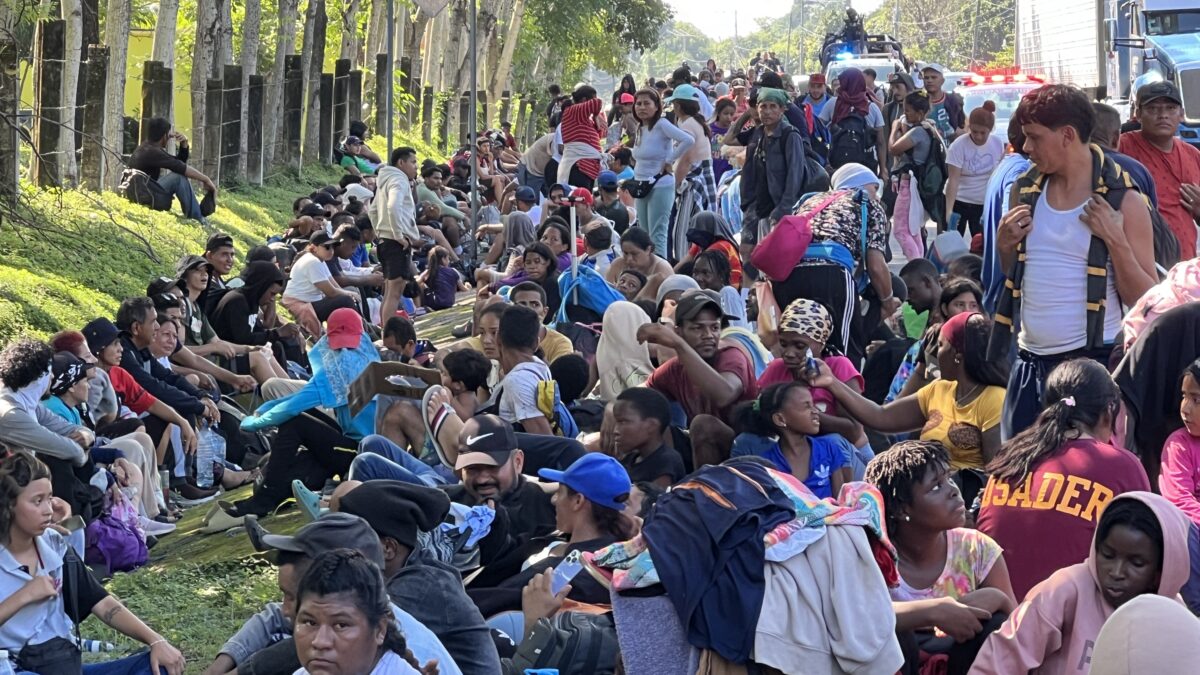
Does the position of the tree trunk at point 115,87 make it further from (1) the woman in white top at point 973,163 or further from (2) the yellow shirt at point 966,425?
(2) the yellow shirt at point 966,425

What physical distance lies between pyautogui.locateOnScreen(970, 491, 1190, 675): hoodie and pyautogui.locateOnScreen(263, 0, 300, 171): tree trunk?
910 inches

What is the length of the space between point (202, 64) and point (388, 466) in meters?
17.3

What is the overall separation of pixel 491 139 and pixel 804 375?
22.1m

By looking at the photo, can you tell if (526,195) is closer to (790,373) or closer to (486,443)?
(790,373)

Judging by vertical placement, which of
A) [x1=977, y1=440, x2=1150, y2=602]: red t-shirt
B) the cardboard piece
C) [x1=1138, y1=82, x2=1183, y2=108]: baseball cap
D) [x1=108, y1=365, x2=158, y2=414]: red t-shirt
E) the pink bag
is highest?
[x1=1138, y1=82, x2=1183, y2=108]: baseball cap

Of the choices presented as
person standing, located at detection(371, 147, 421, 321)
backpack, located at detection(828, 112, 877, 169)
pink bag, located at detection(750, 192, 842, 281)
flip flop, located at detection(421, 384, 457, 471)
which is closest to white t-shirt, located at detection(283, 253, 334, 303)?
person standing, located at detection(371, 147, 421, 321)

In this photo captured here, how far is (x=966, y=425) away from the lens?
747cm

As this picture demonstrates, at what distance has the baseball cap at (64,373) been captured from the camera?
9.88m

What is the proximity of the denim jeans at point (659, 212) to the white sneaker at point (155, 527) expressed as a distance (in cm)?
605

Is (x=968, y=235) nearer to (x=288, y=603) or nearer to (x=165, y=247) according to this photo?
(x=165, y=247)

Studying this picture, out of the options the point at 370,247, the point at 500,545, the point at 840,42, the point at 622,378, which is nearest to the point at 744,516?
the point at 500,545

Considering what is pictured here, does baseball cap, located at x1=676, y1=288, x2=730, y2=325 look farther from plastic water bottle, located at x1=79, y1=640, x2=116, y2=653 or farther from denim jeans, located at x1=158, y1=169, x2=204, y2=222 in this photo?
denim jeans, located at x1=158, y1=169, x2=204, y2=222

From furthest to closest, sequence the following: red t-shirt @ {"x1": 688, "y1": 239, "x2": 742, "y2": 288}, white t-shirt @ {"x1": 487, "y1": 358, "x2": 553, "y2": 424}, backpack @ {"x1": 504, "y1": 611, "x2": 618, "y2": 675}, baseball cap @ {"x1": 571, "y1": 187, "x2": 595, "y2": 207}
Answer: baseball cap @ {"x1": 571, "y1": 187, "x2": 595, "y2": 207} < red t-shirt @ {"x1": 688, "y1": 239, "x2": 742, "y2": 288} < white t-shirt @ {"x1": 487, "y1": 358, "x2": 553, "y2": 424} < backpack @ {"x1": 504, "y1": 611, "x2": 618, "y2": 675}

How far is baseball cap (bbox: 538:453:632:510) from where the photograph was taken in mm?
6613
